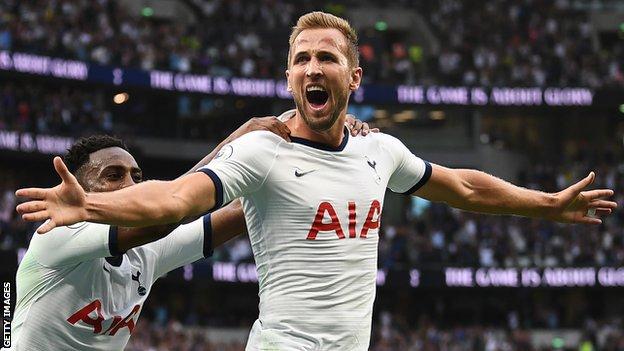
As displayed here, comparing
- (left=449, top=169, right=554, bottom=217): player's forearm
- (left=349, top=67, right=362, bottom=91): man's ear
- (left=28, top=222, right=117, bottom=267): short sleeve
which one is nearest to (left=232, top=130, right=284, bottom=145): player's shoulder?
(left=349, top=67, right=362, bottom=91): man's ear

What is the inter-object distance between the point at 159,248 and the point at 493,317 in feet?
108

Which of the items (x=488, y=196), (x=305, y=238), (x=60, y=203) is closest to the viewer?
(x=60, y=203)

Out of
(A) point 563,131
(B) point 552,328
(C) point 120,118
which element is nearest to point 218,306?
(C) point 120,118

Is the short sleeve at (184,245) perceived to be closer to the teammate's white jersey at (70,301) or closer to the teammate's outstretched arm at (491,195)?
the teammate's white jersey at (70,301)

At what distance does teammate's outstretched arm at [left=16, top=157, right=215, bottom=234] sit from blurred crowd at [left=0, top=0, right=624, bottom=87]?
3035 cm

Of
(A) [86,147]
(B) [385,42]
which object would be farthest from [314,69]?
(B) [385,42]

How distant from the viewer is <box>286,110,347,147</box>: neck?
5.64 m

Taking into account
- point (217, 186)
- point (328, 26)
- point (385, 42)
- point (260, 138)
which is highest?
point (385, 42)

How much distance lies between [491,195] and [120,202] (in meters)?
2.26

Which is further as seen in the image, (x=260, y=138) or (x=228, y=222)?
Result: (x=228, y=222)

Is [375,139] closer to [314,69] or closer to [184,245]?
[314,69]

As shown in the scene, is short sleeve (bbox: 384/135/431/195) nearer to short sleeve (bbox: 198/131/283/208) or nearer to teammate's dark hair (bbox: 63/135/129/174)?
short sleeve (bbox: 198/131/283/208)

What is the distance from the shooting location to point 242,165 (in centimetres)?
536

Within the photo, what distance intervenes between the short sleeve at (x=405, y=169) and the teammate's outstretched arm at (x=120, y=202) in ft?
3.87
